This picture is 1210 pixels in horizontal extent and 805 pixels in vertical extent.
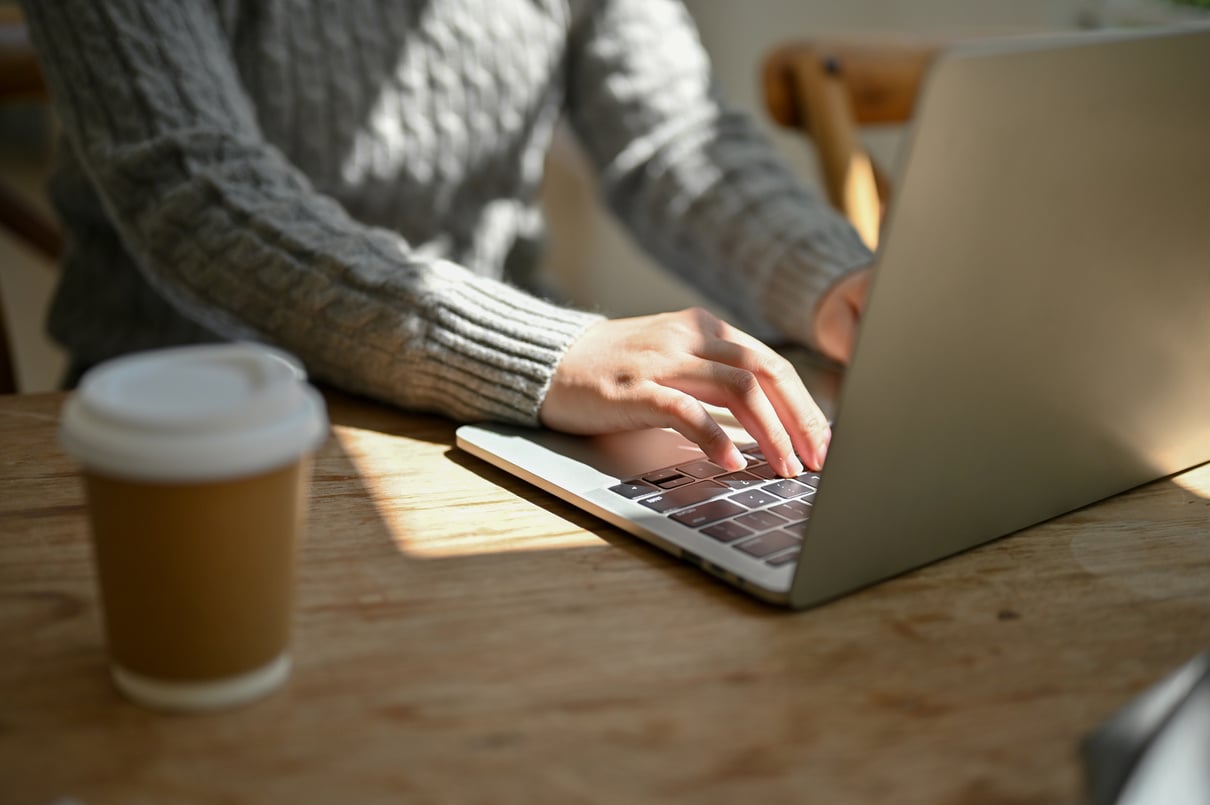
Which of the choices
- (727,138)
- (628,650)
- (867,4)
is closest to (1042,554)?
(628,650)

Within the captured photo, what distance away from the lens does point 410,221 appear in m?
1.15

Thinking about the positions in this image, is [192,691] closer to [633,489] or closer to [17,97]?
[633,489]

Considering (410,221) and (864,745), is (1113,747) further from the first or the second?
(410,221)

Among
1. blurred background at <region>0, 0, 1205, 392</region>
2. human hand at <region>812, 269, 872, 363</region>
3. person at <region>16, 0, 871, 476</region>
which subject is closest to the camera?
person at <region>16, 0, 871, 476</region>

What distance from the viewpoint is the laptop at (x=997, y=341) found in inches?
18.2

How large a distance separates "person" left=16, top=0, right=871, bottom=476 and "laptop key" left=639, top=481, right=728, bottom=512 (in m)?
0.03

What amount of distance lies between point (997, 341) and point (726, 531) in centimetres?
16

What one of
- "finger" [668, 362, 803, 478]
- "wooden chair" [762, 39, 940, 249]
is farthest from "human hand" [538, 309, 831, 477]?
"wooden chair" [762, 39, 940, 249]

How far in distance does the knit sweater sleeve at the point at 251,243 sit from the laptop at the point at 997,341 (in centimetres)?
10

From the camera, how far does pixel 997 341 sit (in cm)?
52

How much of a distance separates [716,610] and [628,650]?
2.2 inches

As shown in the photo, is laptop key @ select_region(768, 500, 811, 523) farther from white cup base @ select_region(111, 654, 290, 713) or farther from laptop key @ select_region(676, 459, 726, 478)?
white cup base @ select_region(111, 654, 290, 713)

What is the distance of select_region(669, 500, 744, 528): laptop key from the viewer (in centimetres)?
58

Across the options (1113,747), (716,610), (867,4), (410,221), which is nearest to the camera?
(1113,747)
